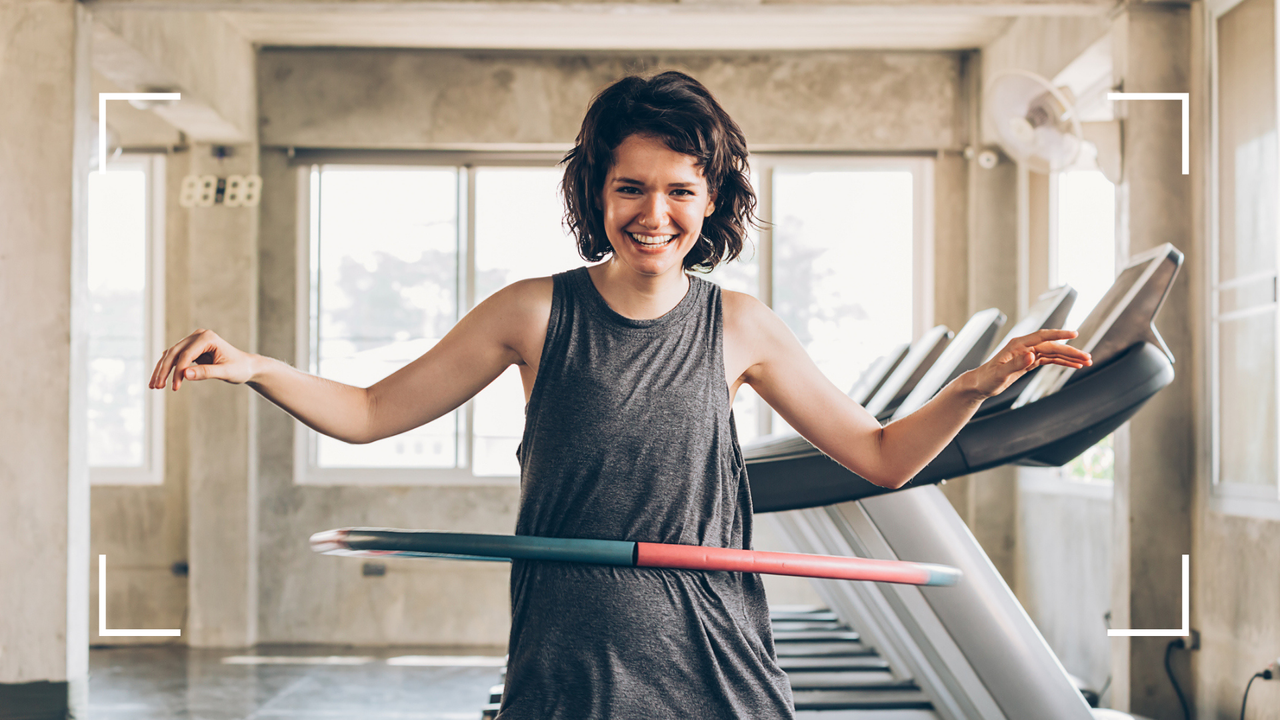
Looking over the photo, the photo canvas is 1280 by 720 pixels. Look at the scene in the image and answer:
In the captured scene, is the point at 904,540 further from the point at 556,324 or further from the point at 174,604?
the point at 174,604

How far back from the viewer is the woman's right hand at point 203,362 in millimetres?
1048

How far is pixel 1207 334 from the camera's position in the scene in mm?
3541

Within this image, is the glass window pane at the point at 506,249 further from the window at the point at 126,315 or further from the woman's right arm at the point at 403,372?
the woman's right arm at the point at 403,372

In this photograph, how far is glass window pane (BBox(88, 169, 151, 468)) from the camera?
5.93 meters

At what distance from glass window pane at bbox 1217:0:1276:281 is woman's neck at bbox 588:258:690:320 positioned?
2.88m

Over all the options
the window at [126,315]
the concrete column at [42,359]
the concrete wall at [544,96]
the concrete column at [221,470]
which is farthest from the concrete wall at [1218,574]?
the window at [126,315]

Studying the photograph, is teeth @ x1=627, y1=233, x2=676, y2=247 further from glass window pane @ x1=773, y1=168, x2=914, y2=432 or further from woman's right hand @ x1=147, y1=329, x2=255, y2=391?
glass window pane @ x1=773, y1=168, x2=914, y2=432

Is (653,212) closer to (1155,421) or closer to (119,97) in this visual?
(1155,421)

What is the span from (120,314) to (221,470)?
1.16 metres

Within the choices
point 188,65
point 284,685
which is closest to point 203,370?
point 284,685

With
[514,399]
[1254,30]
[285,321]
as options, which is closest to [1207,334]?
[1254,30]

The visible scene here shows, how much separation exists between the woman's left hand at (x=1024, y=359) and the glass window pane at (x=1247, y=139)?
2.55 metres

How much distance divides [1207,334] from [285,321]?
4540mm

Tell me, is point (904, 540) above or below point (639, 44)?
below
